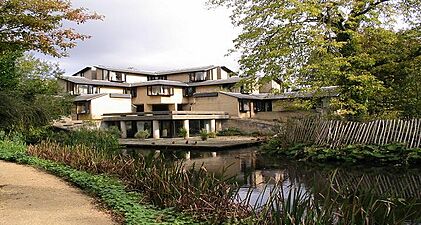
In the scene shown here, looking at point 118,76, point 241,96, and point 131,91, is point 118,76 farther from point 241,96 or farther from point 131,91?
point 241,96

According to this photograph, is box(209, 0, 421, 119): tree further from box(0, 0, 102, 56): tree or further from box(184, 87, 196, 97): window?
box(184, 87, 196, 97): window

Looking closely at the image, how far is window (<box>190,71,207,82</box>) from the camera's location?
47578mm

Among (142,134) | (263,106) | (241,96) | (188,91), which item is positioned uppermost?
(188,91)

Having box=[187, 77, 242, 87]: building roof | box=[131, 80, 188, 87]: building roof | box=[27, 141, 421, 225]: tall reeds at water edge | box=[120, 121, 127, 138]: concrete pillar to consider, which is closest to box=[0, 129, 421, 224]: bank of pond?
box=[27, 141, 421, 225]: tall reeds at water edge

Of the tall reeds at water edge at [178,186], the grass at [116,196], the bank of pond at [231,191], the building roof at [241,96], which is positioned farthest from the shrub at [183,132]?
the tall reeds at water edge at [178,186]

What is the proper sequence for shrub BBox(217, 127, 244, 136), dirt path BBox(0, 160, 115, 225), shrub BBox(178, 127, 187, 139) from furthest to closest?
1. shrub BBox(217, 127, 244, 136)
2. shrub BBox(178, 127, 187, 139)
3. dirt path BBox(0, 160, 115, 225)

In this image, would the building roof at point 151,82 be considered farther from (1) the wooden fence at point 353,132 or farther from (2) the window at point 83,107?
(1) the wooden fence at point 353,132

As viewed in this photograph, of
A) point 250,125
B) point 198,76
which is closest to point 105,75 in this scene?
point 198,76

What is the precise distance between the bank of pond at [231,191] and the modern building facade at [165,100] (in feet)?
59.5

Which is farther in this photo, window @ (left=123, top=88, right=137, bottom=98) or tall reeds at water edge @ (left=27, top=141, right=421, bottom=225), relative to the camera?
window @ (left=123, top=88, right=137, bottom=98)

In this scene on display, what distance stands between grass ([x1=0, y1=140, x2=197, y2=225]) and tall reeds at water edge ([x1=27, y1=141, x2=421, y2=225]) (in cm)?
22

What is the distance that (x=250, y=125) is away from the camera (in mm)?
33250

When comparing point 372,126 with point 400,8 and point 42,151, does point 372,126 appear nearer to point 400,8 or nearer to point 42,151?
point 400,8

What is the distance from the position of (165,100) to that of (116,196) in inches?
1474
